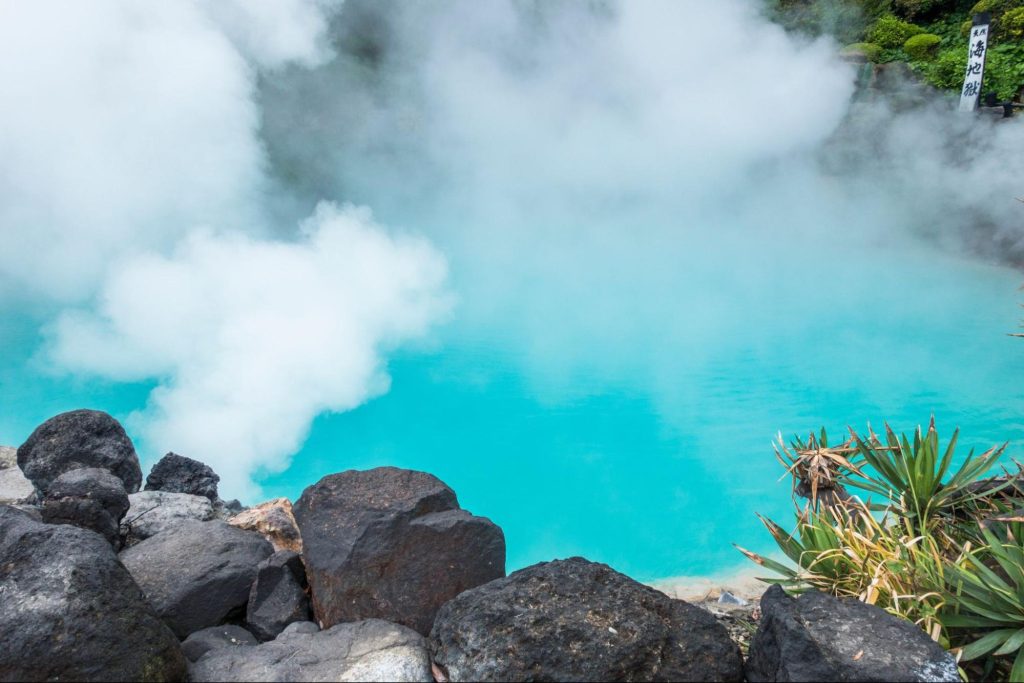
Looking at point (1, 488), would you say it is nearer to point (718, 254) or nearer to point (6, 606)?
point (6, 606)

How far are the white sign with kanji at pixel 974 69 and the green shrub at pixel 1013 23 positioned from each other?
1067mm

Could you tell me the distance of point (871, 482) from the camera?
13.4 feet

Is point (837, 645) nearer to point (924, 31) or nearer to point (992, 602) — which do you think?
point (992, 602)

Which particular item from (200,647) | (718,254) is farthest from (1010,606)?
(718,254)

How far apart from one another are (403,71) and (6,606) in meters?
15.7

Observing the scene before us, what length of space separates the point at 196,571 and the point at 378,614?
0.87 meters

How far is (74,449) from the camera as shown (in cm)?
494

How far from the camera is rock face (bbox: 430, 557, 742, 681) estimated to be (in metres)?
2.76

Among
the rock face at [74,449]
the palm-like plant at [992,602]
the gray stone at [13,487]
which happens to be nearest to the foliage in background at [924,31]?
the palm-like plant at [992,602]

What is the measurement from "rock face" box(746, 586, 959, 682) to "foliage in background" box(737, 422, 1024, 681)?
313 mm

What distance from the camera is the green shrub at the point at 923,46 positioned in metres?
16.0

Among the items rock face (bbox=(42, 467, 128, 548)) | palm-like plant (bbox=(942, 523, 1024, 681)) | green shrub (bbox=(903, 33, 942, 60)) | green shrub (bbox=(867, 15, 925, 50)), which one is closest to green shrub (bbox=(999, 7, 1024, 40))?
green shrub (bbox=(903, 33, 942, 60))

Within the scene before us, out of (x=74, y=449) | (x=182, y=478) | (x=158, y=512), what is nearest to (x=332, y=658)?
(x=158, y=512)

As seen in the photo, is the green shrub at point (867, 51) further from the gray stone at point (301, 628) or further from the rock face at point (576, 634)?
the gray stone at point (301, 628)
